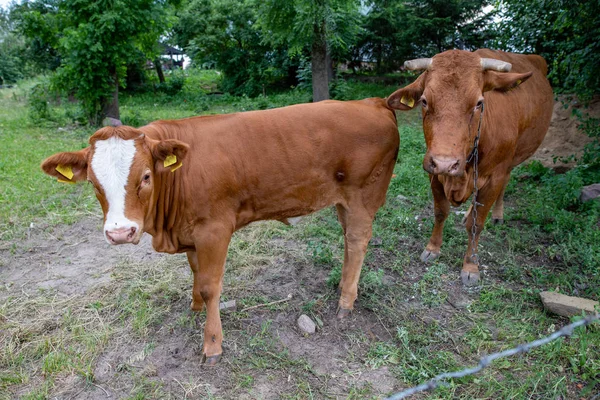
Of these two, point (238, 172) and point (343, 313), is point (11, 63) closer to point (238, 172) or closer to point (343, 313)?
point (238, 172)

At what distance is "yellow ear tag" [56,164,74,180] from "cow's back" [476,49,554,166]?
3506 millimetres

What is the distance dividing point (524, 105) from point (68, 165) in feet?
14.5

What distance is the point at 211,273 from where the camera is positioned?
3195 millimetres

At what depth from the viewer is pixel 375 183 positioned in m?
3.61

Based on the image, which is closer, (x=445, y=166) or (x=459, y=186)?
(x=445, y=166)

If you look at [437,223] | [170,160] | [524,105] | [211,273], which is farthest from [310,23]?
[211,273]

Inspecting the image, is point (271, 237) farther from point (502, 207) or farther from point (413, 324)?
point (502, 207)

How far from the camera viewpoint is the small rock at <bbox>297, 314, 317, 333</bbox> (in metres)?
3.62

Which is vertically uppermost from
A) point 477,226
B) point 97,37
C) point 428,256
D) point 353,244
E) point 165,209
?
point 97,37

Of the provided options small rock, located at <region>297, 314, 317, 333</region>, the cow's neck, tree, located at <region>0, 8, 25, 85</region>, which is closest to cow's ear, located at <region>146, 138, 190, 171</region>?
the cow's neck

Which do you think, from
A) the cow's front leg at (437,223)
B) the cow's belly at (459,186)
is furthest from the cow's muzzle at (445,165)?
the cow's front leg at (437,223)

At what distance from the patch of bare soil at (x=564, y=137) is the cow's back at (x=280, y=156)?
5.22 meters

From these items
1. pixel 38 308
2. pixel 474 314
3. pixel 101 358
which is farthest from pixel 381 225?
pixel 38 308

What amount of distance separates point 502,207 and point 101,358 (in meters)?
4.83
